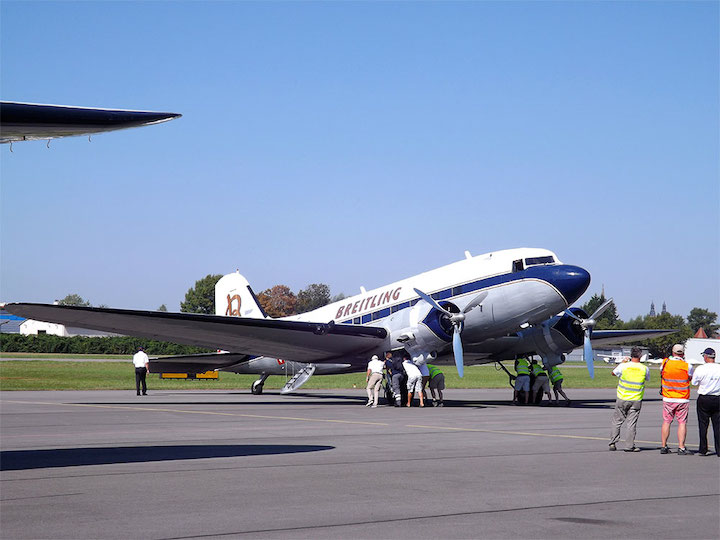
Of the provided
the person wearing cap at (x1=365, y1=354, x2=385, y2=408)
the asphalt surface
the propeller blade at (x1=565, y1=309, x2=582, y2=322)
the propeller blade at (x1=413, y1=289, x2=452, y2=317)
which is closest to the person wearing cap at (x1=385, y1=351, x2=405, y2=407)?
the person wearing cap at (x1=365, y1=354, x2=385, y2=408)

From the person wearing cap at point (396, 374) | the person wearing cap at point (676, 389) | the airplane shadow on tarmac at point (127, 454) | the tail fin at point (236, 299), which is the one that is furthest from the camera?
the tail fin at point (236, 299)

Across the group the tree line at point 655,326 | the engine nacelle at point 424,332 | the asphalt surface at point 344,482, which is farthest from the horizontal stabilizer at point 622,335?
the tree line at point 655,326

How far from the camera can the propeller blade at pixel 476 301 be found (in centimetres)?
2855

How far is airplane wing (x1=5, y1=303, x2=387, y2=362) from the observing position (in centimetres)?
2681

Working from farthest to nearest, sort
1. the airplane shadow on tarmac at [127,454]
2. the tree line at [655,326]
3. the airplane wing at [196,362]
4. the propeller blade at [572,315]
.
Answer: the tree line at [655,326] → the airplane wing at [196,362] → the propeller blade at [572,315] → the airplane shadow on tarmac at [127,454]

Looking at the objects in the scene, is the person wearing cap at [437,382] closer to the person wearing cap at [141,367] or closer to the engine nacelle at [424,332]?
the engine nacelle at [424,332]

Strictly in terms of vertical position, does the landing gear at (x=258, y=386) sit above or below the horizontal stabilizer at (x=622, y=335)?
below

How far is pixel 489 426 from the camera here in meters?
20.4

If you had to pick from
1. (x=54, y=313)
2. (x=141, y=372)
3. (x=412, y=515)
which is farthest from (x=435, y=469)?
(x=141, y=372)

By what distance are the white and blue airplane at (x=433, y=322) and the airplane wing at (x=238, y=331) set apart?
0.04 meters

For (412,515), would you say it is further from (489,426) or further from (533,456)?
(489,426)

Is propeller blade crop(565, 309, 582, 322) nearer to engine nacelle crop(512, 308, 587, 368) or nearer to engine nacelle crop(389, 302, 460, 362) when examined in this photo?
engine nacelle crop(512, 308, 587, 368)

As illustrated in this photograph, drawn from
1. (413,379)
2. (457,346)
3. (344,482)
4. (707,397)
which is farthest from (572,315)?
(344,482)

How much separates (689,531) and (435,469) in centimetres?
486
